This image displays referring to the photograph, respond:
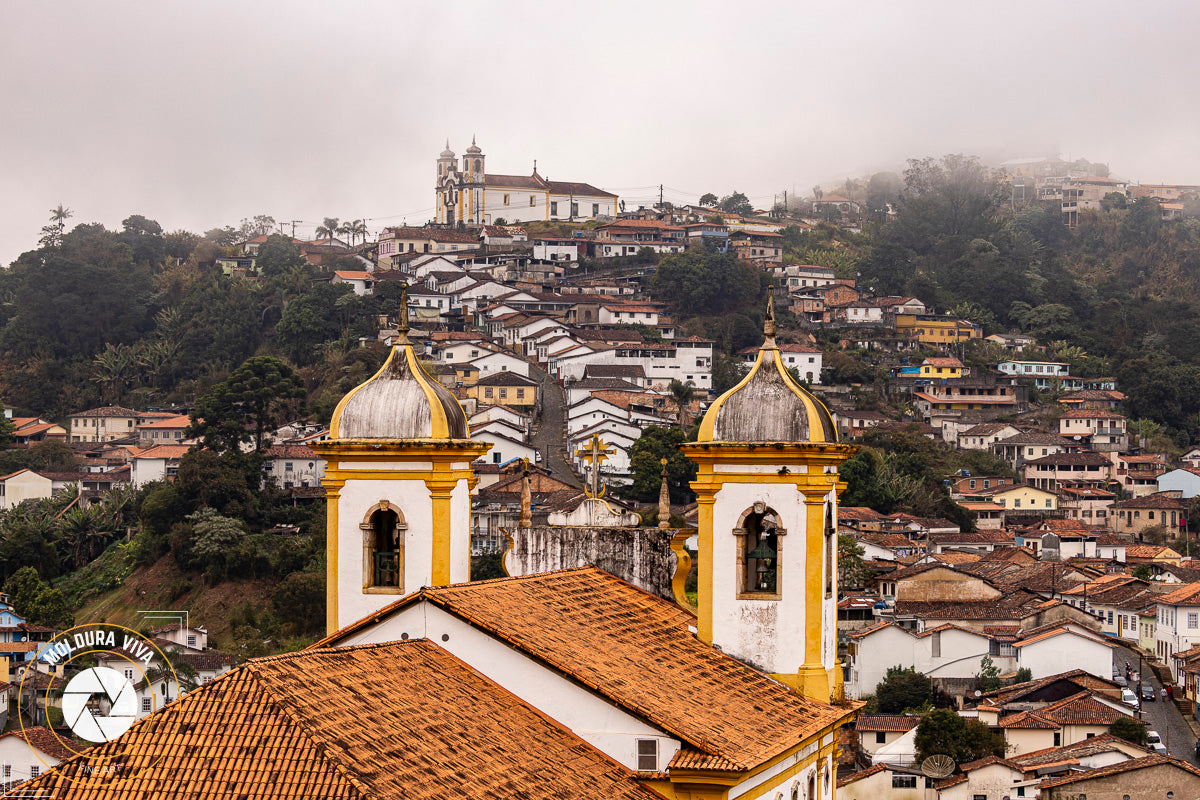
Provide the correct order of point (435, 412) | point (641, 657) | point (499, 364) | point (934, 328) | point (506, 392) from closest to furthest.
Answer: point (641, 657) → point (435, 412) → point (506, 392) → point (499, 364) → point (934, 328)

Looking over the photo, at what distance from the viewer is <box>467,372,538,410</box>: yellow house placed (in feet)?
274

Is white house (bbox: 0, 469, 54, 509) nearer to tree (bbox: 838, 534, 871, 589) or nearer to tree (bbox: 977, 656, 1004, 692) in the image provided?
tree (bbox: 838, 534, 871, 589)

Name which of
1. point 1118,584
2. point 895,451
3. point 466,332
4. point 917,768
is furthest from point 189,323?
point 917,768

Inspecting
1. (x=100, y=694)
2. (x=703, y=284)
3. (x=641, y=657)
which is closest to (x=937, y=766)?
(x=641, y=657)

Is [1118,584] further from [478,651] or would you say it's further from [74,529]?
[478,651]

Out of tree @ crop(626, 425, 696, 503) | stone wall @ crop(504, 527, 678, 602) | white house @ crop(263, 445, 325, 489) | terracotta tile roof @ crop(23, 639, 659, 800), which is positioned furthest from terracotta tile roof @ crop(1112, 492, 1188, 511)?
terracotta tile roof @ crop(23, 639, 659, 800)

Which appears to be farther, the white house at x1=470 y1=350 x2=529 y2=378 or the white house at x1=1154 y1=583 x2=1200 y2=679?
the white house at x1=470 y1=350 x2=529 y2=378

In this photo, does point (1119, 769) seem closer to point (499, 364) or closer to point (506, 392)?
point (506, 392)

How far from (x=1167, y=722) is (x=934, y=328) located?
205 ft

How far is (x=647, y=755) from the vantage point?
540 inches

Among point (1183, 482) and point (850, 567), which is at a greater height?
point (1183, 482)

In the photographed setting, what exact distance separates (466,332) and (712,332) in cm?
1493

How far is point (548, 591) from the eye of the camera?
15.8 m

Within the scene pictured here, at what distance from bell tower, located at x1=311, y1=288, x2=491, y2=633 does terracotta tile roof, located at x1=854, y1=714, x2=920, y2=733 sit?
29231 millimetres
